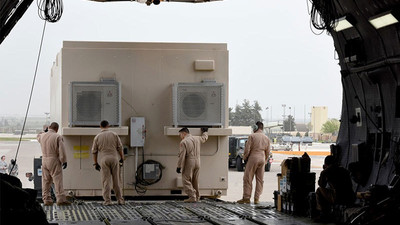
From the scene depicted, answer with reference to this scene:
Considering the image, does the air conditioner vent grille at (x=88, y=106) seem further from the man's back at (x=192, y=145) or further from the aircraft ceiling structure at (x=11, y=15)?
the aircraft ceiling structure at (x=11, y=15)

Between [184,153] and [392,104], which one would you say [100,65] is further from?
[392,104]

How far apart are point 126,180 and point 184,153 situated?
1520 mm

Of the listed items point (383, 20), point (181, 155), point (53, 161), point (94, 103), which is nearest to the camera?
point (383, 20)

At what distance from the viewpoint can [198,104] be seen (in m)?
16.7

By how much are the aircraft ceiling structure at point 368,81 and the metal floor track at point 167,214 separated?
1579 mm

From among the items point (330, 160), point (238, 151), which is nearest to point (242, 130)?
point (238, 151)

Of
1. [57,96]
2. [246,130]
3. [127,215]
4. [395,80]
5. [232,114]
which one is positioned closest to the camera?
[395,80]

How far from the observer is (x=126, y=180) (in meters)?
16.3

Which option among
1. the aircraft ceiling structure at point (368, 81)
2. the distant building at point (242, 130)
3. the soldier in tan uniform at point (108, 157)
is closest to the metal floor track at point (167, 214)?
the soldier in tan uniform at point (108, 157)

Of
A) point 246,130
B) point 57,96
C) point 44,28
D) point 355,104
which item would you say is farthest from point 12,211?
point 246,130

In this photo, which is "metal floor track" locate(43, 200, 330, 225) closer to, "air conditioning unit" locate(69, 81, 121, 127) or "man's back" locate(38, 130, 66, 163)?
"man's back" locate(38, 130, 66, 163)

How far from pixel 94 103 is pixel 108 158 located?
174 centimetres

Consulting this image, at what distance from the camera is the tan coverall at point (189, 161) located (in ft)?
51.6

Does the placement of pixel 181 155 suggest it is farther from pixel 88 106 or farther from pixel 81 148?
pixel 88 106
